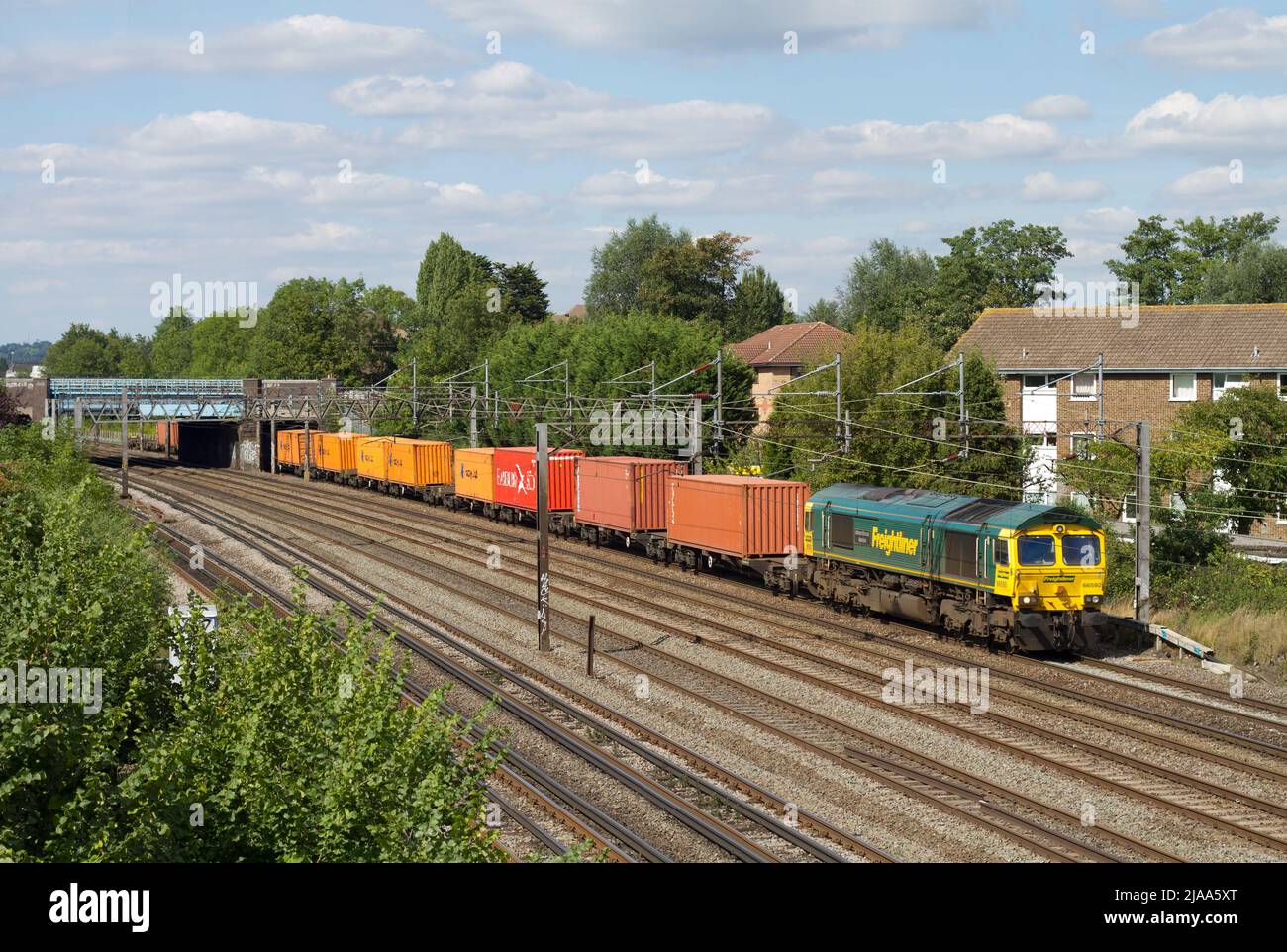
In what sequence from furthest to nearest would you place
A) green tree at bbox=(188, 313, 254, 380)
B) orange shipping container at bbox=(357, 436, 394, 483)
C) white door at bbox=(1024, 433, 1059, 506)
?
green tree at bbox=(188, 313, 254, 380) → orange shipping container at bbox=(357, 436, 394, 483) → white door at bbox=(1024, 433, 1059, 506)

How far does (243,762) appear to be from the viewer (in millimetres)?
10141

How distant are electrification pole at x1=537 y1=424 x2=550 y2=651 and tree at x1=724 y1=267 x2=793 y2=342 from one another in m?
91.9

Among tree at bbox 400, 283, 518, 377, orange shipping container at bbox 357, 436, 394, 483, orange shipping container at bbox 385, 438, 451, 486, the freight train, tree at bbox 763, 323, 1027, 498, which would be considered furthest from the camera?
tree at bbox 400, 283, 518, 377

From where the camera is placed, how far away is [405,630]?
3238 cm

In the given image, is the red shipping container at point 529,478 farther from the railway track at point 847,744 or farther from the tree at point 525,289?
the tree at point 525,289

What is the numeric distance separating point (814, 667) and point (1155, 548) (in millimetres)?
13597

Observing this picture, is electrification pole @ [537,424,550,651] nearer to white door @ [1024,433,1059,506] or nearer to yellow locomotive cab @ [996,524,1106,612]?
yellow locomotive cab @ [996,524,1106,612]

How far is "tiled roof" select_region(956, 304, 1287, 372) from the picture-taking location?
5744cm

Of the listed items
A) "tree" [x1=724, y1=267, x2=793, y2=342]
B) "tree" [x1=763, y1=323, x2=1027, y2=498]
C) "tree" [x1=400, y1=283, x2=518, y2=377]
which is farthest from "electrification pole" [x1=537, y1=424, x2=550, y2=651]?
"tree" [x1=724, y1=267, x2=793, y2=342]

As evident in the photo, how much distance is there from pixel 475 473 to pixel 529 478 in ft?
27.9

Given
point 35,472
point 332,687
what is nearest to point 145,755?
point 332,687

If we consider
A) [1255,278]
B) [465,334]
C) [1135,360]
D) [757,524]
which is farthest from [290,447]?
[1255,278]

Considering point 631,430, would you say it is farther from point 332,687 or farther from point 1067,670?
point 332,687

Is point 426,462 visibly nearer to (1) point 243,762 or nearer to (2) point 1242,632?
(2) point 1242,632
